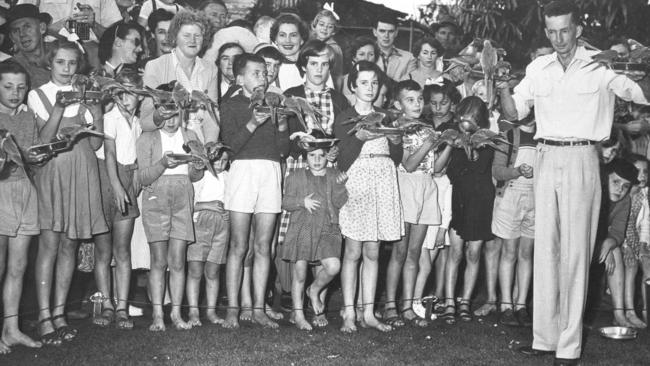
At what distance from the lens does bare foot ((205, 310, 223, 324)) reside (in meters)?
7.20

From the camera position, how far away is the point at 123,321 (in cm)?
694

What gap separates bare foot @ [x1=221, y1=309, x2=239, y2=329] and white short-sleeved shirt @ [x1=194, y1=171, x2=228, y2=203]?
2.90ft

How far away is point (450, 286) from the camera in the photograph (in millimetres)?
8062

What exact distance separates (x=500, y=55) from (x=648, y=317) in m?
2.73

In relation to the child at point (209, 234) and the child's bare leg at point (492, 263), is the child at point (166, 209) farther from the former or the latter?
the child's bare leg at point (492, 263)

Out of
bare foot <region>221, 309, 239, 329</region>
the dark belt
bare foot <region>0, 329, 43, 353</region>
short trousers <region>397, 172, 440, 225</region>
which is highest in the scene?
the dark belt

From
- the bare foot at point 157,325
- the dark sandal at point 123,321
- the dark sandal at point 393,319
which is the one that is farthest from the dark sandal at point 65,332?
the dark sandal at point 393,319

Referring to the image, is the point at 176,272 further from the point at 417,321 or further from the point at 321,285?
the point at 417,321

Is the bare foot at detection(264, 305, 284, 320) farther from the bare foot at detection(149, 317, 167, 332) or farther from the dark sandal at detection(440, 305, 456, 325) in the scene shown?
the dark sandal at detection(440, 305, 456, 325)

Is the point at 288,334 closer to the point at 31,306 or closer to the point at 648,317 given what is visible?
the point at 31,306

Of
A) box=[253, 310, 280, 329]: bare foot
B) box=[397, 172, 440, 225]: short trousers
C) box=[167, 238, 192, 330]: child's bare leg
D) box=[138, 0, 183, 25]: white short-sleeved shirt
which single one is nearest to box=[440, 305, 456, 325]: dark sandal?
box=[397, 172, 440, 225]: short trousers

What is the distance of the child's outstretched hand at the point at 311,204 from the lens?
728 centimetres

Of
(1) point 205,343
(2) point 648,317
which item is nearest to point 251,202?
(1) point 205,343

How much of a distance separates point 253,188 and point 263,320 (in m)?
1.04
